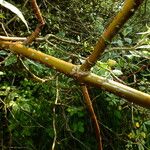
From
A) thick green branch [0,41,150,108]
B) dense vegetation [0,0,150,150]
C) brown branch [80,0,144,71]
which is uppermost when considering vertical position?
dense vegetation [0,0,150,150]

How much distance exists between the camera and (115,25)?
0.66 meters

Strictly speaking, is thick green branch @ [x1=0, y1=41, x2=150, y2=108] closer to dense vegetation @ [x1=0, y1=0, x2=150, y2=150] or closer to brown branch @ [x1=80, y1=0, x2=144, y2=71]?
brown branch @ [x1=80, y1=0, x2=144, y2=71]

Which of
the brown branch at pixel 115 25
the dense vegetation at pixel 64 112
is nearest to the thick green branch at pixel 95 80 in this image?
the brown branch at pixel 115 25

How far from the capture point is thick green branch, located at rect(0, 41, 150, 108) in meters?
0.69

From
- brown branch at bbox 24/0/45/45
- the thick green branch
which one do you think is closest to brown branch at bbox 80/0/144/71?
the thick green branch

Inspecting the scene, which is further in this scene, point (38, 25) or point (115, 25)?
point (38, 25)

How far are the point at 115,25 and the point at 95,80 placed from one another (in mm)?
142

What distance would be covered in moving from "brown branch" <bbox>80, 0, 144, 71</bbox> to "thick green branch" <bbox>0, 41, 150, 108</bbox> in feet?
0.09

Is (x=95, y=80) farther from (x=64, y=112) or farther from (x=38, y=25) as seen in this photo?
(x=64, y=112)

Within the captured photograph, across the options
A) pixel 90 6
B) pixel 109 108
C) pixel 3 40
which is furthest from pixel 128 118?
pixel 3 40

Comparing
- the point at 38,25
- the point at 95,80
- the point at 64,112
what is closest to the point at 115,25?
the point at 95,80

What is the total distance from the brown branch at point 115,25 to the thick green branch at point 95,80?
0.09 ft

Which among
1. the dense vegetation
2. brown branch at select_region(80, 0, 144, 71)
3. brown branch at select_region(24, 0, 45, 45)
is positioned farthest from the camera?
the dense vegetation

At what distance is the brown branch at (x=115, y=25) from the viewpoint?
61cm
